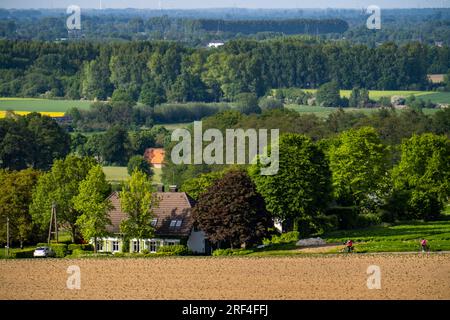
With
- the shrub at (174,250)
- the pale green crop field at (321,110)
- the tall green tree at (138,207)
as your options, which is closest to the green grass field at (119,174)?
the tall green tree at (138,207)

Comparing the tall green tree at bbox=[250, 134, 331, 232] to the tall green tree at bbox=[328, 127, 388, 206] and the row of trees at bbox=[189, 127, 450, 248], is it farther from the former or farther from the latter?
the tall green tree at bbox=[328, 127, 388, 206]

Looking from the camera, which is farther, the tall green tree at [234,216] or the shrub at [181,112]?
the shrub at [181,112]

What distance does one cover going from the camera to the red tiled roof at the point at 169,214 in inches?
2483

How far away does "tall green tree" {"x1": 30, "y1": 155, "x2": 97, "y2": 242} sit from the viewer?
6544cm

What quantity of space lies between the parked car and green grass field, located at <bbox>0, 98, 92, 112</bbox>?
98.9m

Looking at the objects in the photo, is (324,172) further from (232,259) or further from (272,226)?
(232,259)

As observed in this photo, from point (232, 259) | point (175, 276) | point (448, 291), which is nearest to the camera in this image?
point (448, 291)

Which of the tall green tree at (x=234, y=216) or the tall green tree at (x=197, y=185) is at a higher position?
the tall green tree at (x=234, y=216)

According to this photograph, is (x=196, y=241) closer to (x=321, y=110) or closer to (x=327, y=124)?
(x=327, y=124)

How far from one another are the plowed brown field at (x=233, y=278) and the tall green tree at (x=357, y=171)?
16.9m

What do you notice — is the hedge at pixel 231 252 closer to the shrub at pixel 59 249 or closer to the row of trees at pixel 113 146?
the shrub at pixel 59 249

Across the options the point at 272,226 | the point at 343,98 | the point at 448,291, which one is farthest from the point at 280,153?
the point at 343,98

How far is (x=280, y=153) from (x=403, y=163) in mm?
10428

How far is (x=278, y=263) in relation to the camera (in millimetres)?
55250
